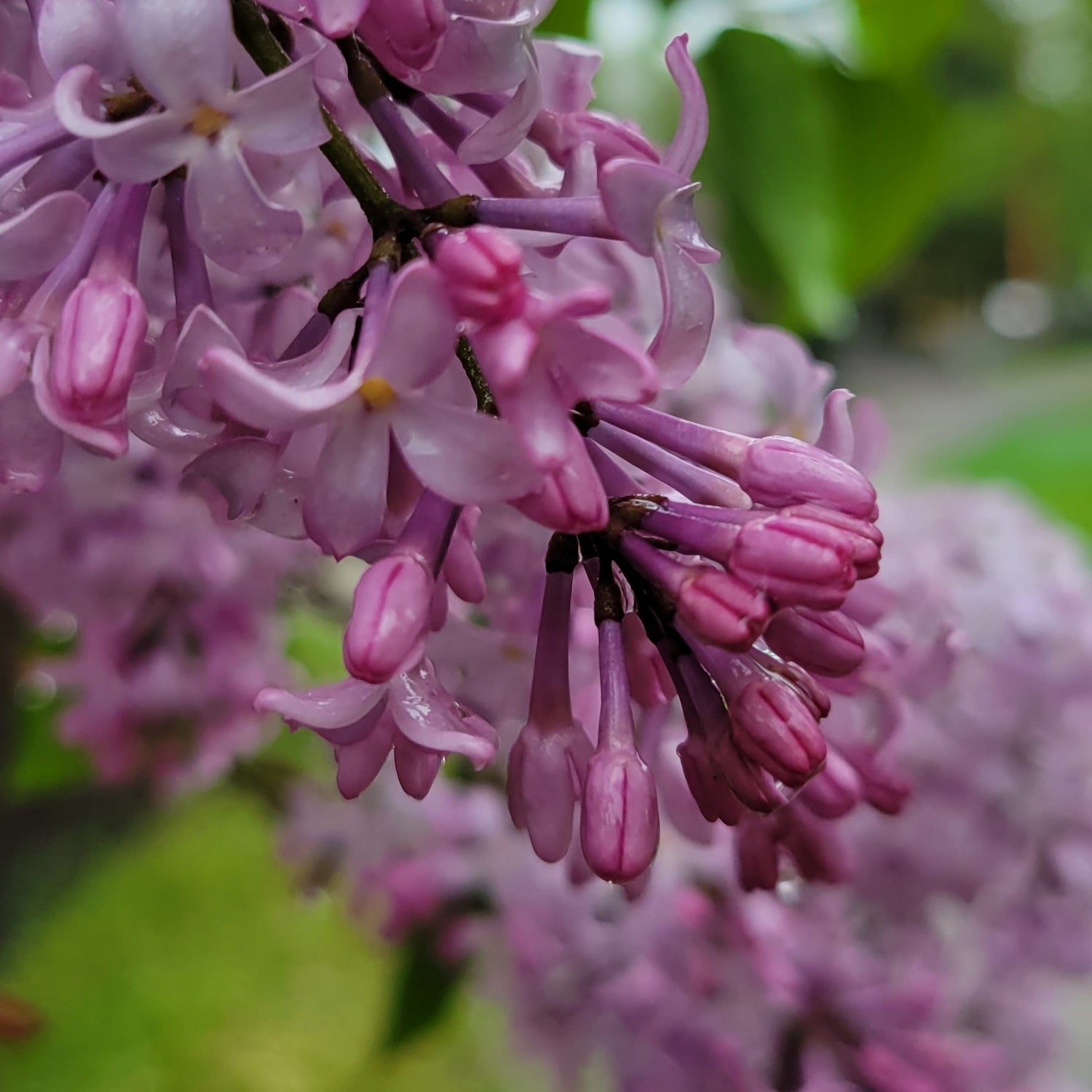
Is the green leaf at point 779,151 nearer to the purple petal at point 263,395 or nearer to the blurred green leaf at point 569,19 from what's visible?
the blurred green leaf at point 569,19

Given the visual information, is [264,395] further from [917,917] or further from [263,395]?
[917,917]

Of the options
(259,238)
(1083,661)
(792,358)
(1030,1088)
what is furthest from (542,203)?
(1030,1088)

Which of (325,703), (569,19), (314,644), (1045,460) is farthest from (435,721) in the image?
(1045,460)

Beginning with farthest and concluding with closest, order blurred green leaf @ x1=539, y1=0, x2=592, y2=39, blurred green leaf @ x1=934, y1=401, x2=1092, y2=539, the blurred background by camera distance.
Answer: blurred green leaf @ x1=934, y1=401, x2=1092, y2=539, the blurred background, blurred green leaf @ x1=539, y1=0, x2=592, y2=39

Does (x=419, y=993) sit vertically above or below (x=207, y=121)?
below

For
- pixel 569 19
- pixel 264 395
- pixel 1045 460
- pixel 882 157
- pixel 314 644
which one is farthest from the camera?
pixel 1045 460

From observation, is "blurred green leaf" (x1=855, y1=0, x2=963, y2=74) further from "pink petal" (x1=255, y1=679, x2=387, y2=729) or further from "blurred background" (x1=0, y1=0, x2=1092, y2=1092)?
"pink petal" (x1=255, y1=679, x2=387, y2=729)

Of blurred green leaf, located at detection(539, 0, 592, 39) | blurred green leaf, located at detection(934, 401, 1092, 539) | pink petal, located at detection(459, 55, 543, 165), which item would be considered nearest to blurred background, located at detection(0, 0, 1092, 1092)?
blurred green leaf, located at detection(539, 0, 592, 39)

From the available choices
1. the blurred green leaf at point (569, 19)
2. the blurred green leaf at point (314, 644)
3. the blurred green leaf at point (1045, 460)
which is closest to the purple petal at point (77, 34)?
the blurred green leaf at point (569, 19)
